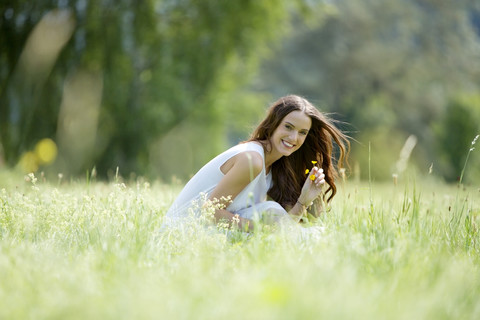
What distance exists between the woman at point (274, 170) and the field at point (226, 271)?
0.33m

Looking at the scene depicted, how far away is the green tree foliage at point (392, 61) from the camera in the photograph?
92.9ft

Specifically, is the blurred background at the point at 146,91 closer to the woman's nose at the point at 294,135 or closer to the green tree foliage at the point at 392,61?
the woman's nose at the point at 294,135

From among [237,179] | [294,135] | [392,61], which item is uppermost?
[294,135]

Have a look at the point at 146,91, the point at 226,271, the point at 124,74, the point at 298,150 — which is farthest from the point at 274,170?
the point at 146,91

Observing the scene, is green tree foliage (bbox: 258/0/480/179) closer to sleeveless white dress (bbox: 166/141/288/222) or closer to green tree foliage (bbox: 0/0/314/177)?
green tree foliage (bbox: 0/0/314/177)

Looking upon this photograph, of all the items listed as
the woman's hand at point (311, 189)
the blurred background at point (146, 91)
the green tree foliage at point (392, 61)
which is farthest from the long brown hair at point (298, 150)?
the green tree foliage at point (392, 61)

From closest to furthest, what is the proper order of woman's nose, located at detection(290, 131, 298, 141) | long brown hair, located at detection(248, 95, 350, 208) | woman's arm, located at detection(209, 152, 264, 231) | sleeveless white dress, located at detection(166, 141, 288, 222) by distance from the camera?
woman's arm, located at detection(209, 152, 264, 231)
sleeveless white dress, located at detection(166, 141, 288, 222)
woman's nose, located at detection(290, 131, 298, 141)
long brown hair, located at detection(248, 95, 350, 208)

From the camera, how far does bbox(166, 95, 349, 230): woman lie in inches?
151

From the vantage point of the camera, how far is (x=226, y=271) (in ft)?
8.66

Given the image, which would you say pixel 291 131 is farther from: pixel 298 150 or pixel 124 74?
pixel 124 74

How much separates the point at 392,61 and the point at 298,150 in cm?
2624

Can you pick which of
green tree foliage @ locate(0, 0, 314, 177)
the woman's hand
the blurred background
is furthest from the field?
green tree foliage @ locate(0, 0, 314, 177)

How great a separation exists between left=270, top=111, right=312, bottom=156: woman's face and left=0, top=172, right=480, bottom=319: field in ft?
2.43

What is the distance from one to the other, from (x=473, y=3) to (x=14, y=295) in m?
27.7
